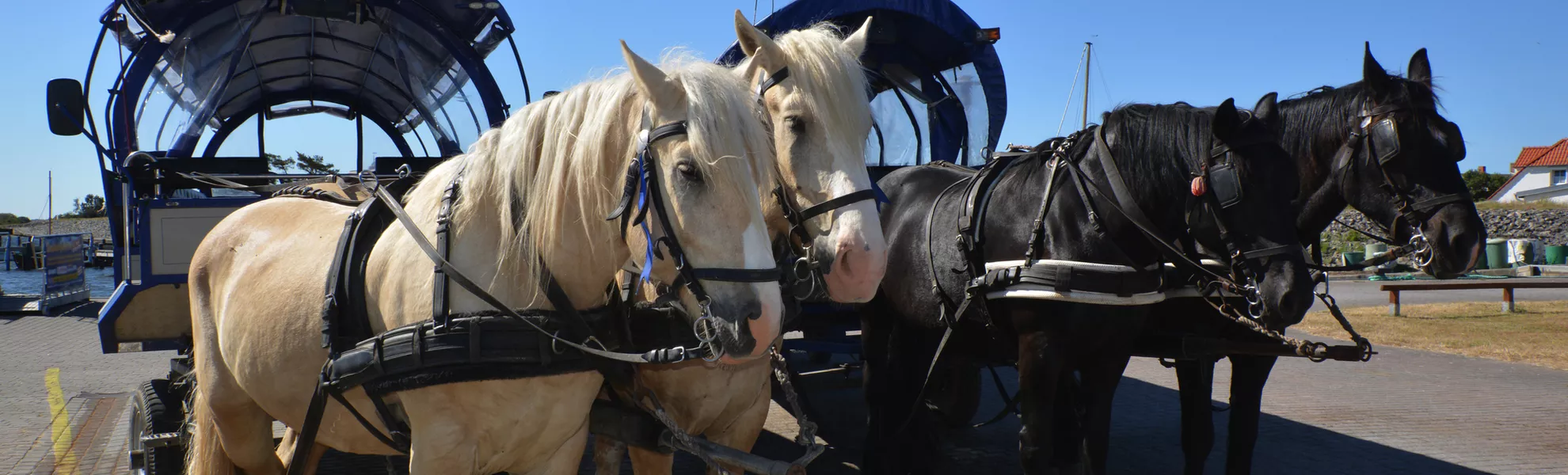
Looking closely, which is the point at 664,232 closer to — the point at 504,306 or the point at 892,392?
the point at 504,306

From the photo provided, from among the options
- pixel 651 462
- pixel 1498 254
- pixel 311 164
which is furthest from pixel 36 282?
pixel 1498 254

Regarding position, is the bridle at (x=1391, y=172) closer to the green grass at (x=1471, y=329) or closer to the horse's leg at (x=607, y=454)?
the horse's leg at (x=607, y=454)

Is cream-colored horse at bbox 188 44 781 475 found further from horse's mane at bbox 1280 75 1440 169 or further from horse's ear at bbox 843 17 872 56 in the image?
horse's mane at bbox 1280 75 1440 169

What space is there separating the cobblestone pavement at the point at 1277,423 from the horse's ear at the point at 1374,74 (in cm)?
220

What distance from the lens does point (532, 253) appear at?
73.3 inches

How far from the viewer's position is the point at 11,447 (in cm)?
509

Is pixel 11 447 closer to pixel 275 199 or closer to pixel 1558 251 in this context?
pixel 275 199

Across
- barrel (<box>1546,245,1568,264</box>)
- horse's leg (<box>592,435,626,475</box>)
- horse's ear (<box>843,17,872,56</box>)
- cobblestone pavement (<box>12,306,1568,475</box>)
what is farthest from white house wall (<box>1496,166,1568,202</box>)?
horse's leg (<box>592,435,626,475</box>)

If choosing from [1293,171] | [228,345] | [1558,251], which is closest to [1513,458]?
[1293,171]

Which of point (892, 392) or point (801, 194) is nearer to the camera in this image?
point (801, 194)

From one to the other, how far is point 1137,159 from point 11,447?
6133mm

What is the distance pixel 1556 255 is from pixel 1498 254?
5.22 metres

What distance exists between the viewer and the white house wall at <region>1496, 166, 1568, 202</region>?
2106 inches

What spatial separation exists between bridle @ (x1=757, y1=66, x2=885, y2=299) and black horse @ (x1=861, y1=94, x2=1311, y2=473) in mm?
1049
